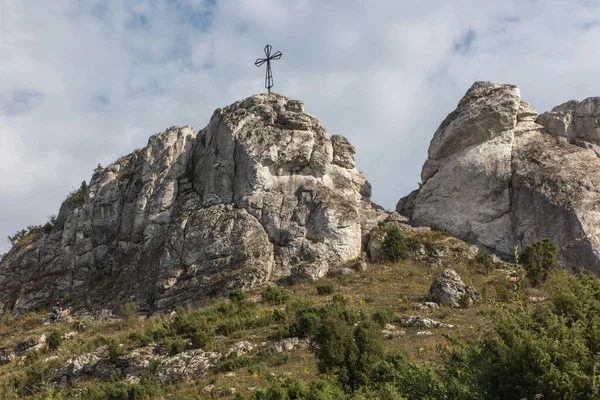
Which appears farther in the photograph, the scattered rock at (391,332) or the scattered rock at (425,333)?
the scattered rock at (391,332)

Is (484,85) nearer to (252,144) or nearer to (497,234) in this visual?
(497,234)

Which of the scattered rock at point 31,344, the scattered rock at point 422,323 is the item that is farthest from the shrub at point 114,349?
the scattered rock at point 422,323

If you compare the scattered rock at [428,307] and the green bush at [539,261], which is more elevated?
the green bush at [539,261]

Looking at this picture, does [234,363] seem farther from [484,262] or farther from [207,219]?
[484,262]

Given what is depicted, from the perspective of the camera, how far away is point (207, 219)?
32.2 meters

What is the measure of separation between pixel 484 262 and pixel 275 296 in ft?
34.2

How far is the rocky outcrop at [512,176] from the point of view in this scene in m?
29.5

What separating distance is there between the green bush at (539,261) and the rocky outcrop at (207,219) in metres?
8.71

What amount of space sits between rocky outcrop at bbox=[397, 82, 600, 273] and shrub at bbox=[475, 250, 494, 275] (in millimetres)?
2422

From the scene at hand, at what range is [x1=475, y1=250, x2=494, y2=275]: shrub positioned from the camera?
2852 cm

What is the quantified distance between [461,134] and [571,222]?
353 inches

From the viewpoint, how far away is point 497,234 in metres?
32.0

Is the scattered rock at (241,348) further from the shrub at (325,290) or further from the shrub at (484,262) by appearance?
the shrub at (484,262)

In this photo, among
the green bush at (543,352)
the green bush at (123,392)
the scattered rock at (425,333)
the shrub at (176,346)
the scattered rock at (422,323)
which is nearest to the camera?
the green bush at (543,352)
